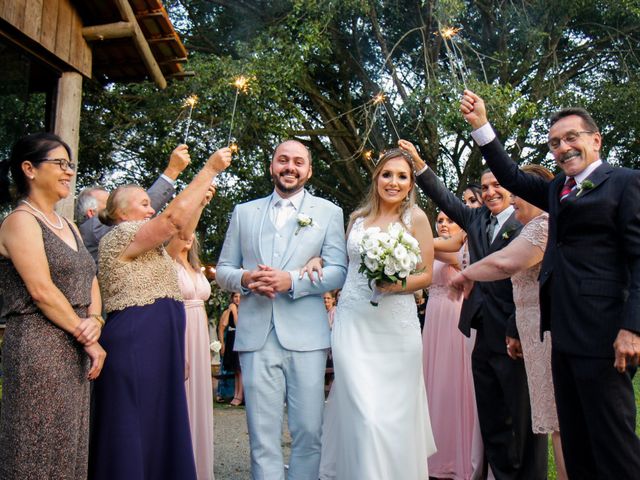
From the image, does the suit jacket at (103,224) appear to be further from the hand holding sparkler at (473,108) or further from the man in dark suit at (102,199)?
the hand holding sparkler at (473,108)

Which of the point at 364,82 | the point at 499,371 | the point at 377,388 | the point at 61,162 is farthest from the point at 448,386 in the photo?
the point at 364,82

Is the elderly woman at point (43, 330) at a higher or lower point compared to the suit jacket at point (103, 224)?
lower

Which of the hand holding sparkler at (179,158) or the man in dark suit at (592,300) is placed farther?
the hand holding sparkler at (179,158)

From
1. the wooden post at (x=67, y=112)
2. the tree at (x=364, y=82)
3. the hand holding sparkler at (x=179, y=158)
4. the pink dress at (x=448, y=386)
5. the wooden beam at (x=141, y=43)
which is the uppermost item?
the tree at (x=364, y=82)

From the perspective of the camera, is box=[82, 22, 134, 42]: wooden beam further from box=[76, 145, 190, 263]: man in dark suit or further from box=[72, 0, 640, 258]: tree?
box=[72, 0, 640, 258]: tree

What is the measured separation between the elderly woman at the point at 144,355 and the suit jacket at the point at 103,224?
82 centimetres

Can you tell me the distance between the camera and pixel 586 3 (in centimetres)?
1357

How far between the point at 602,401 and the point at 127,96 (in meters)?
12.0

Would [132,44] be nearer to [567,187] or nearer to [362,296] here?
[362,296]

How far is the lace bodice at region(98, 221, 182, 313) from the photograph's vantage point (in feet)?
13.3

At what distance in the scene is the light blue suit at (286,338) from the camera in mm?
4352

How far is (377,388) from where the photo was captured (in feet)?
14.5

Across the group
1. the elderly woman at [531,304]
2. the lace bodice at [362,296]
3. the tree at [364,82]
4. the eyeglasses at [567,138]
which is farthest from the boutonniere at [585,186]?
the tree at [364,82]

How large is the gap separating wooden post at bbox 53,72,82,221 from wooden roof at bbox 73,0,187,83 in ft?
1.76
